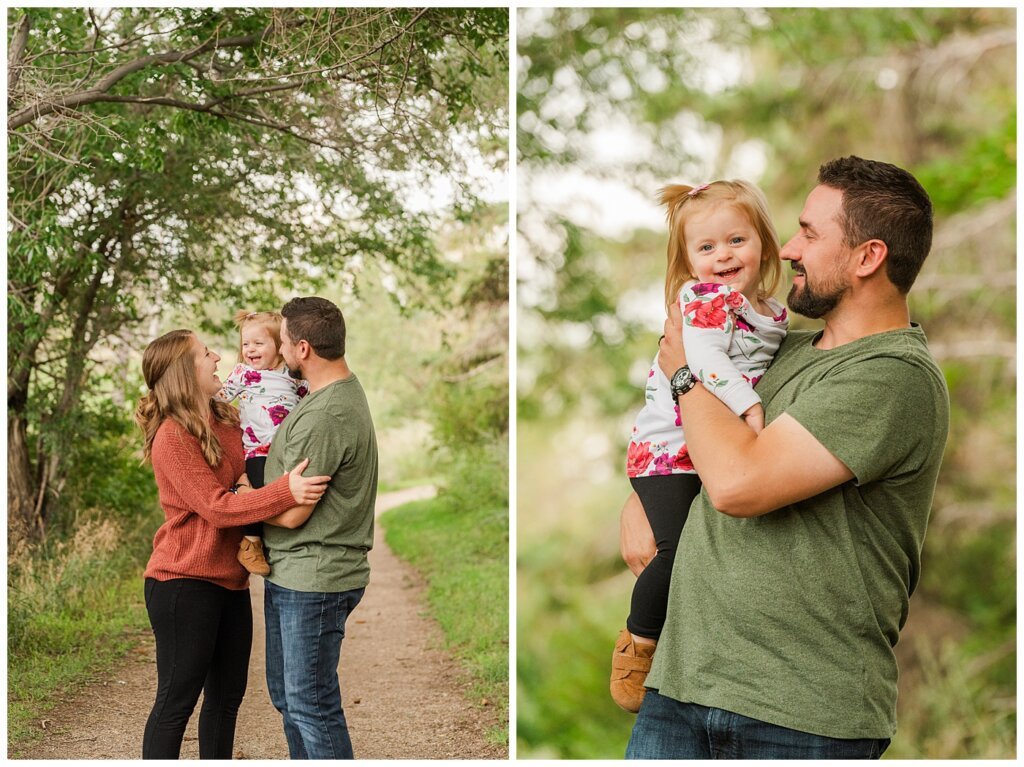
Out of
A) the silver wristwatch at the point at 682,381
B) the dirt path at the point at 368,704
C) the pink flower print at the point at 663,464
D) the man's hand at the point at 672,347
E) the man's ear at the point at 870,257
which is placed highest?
the man's ear at the point at 870,257

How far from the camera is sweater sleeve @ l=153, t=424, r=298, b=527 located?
2055mm

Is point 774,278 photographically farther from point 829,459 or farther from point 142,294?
point 142,294

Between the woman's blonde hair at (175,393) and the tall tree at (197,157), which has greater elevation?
the tall tree at (197,157)

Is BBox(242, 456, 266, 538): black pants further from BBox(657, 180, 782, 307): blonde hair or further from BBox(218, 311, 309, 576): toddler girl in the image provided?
BBox(657, 180, 782, 307): blonde hair

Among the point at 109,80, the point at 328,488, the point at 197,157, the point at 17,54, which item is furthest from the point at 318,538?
the point at 197,157

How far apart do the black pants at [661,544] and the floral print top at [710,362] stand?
22 millimetres

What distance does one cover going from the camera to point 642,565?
1.75m

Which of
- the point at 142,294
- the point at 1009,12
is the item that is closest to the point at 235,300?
the point at 142,294

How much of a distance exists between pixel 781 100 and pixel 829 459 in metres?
4.72

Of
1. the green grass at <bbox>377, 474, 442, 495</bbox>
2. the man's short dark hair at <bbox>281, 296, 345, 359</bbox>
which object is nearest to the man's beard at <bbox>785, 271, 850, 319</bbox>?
the man's short dark hair at <bbox>281, 296, 345, 359</bbox>

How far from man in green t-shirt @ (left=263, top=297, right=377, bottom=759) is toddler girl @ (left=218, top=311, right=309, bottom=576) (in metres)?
0.09

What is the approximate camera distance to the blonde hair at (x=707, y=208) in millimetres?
1698

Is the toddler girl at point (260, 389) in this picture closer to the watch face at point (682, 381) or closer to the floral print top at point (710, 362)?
the floral print top at point (710, 362)

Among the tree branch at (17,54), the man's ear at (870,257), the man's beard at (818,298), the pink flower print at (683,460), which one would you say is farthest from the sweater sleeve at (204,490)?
the tree branch at (17,54)
